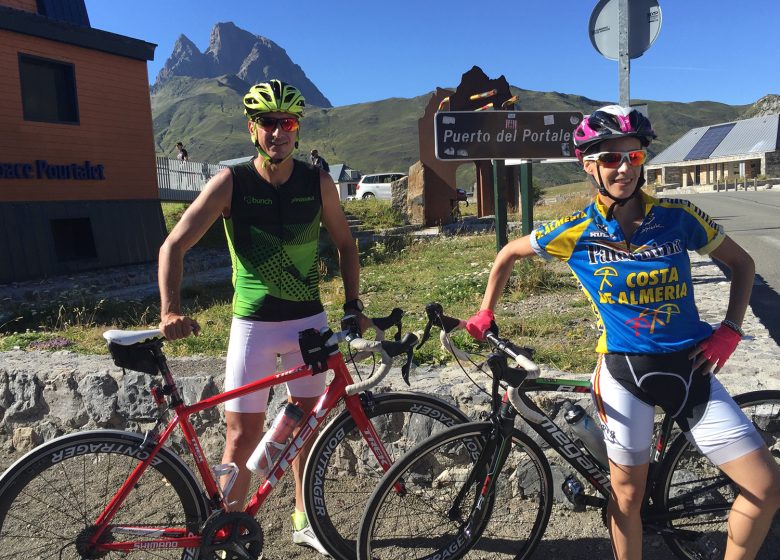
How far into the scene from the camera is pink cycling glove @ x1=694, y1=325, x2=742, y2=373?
233 centimetres

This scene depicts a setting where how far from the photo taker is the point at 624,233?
7.95ft

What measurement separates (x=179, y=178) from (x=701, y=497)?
21701 millimetres

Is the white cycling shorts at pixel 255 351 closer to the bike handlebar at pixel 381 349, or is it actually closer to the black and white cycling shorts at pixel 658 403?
the bike handlebar at pixel 381 349

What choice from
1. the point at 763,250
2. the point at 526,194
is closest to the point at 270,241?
the point at 526,194

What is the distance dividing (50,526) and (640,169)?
109 inches

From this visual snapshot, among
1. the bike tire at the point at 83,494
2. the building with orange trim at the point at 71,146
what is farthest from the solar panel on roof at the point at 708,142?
the bike tire at the point at 83,494

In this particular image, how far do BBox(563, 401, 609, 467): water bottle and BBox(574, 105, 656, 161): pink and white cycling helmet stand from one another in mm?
1024

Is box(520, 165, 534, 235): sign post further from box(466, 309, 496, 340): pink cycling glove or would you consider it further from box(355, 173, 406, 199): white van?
box(355, 173, 406, 199): white van

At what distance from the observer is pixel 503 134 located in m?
6.88

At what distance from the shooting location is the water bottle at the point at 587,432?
2.58 meters

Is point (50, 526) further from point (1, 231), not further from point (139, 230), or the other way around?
point (139, 230)

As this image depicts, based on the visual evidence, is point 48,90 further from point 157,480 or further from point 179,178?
point 157,480

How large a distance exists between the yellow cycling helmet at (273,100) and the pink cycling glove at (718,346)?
187 cm

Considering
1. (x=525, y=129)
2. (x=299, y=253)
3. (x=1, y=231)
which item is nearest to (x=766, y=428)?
(x=299, y=253)
